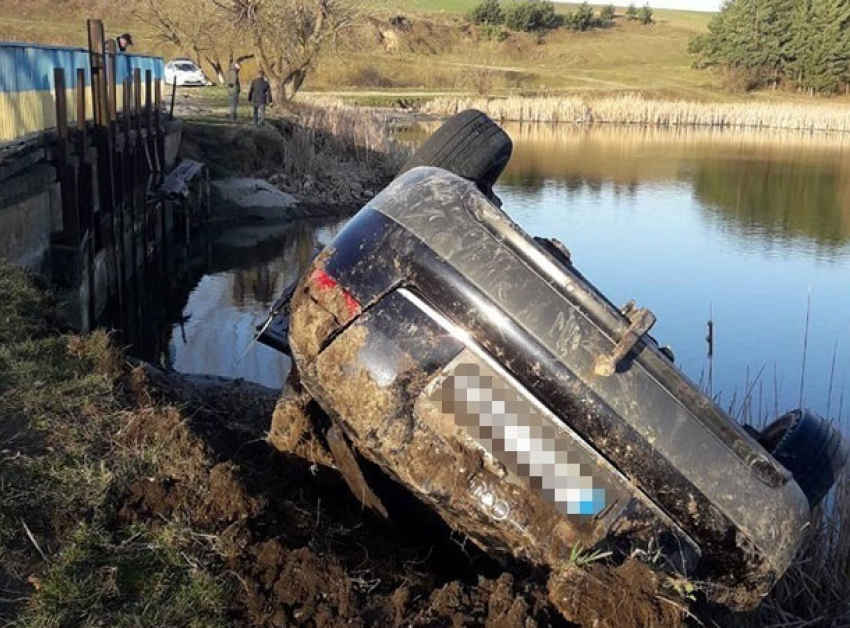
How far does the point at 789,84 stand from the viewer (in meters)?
68.4

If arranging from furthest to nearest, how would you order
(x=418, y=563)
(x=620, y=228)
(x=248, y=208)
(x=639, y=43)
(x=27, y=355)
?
(x=639, y=43) → (x=248, y=208) → (x=620, y=228) → (x=27, y=355) → (x=418, y=563)

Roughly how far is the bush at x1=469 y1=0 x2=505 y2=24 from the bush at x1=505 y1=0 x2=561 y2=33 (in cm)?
79

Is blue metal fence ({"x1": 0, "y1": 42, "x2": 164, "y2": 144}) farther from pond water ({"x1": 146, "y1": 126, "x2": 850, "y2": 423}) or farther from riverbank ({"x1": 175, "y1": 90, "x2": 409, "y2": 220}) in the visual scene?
riverbank ({"x1": 175, "y1": 90, "x2": 409, "y2": 220})

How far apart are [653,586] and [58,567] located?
1825 millimetres

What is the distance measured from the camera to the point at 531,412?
321cm

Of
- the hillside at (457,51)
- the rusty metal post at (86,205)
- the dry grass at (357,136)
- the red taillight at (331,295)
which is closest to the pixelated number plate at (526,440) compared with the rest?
the red taillight at (331,295)

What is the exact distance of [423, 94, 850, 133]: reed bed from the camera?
43.4m

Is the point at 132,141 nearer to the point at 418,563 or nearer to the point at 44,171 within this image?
the point at 44,171

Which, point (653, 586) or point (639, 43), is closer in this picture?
point (653, 586)

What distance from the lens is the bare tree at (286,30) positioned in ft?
105

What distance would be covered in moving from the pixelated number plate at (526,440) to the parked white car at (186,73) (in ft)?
124

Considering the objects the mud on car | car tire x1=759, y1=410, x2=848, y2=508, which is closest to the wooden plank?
the mud on car

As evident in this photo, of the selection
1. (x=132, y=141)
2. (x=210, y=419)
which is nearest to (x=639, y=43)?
(x=132, y=141)

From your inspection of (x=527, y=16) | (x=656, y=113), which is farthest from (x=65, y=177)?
(x=527, y=16)
